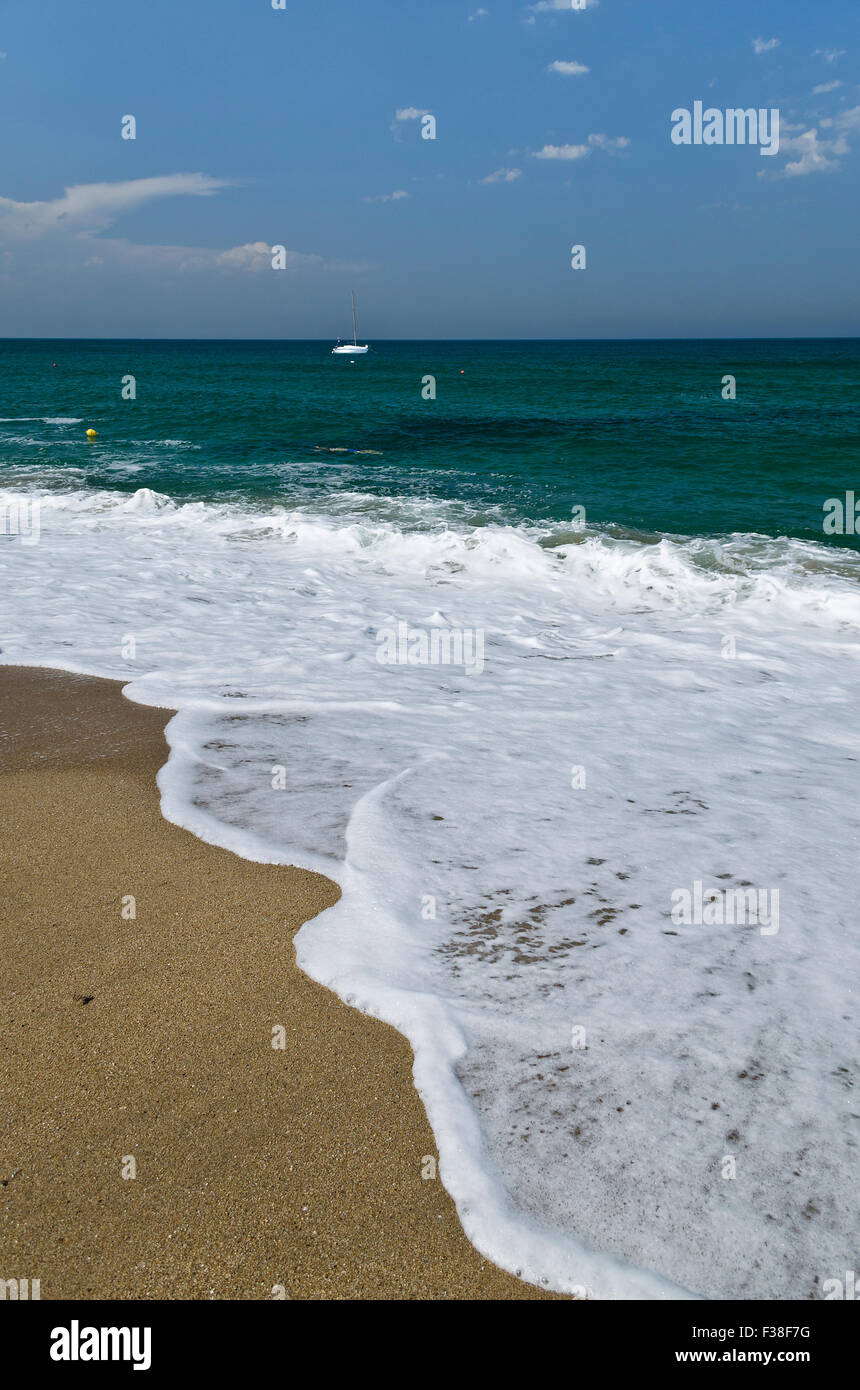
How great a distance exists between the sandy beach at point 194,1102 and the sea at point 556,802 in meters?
0.16

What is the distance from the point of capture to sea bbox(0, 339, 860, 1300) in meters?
2.56

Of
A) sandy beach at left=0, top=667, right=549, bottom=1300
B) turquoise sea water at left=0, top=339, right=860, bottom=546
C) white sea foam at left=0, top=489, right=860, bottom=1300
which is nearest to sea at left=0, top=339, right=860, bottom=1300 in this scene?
white sea foam at left=0, top=489, right=860, bottom=1300

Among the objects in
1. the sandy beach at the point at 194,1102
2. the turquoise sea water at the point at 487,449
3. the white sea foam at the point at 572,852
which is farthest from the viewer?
the turquoise sea water at the point at 487,449

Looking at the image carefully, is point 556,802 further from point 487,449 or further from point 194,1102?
point 487,449

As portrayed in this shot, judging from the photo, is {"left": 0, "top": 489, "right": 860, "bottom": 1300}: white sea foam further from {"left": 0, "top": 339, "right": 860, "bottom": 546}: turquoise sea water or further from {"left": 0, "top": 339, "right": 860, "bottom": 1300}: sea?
{"left": 0, "top": 339, "right": 860, "bottom": 546}: turquoise sea water

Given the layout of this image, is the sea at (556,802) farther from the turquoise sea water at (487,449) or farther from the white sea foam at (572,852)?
the turquoise sea water at (487,449)

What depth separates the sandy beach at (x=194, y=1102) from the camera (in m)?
2.24

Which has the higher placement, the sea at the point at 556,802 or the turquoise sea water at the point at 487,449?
the turquoise sea water at the point at 487,449

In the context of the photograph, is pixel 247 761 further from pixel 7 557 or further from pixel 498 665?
pixel 7 557

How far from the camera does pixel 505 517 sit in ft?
45.6

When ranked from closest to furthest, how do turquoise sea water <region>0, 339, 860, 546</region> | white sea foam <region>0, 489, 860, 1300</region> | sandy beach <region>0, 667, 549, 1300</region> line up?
sandy beach <region>0, 667, 549, 1300</region>, white sea foam <region>0, 489, 860, 1300</region>, turquoise sea water <region>0, 339, 860, 546</region>

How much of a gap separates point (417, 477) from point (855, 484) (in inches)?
363

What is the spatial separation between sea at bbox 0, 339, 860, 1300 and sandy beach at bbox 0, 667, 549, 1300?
16cm

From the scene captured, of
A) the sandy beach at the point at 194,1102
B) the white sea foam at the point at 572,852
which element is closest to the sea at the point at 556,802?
the white sea foam at the point at 572,852
